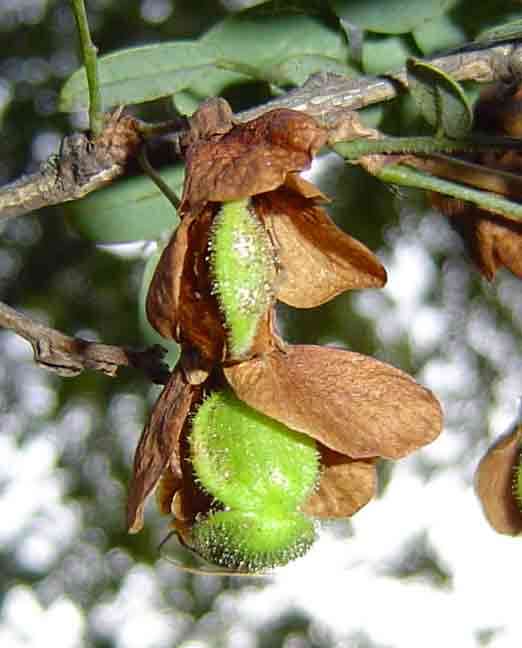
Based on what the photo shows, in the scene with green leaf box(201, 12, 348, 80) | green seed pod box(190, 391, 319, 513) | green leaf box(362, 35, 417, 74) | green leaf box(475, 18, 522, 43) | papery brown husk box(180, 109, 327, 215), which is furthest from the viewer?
green leaf box(362, 35, 417, 74)

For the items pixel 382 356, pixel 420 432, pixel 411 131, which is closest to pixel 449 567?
pixel 382 356

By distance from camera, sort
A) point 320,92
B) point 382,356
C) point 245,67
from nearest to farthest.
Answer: point 320,92 < point 245,67 < point 382,356

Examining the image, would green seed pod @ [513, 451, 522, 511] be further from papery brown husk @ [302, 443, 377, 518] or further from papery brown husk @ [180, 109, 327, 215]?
papery brown husk @ [180, 109, 327, 215]

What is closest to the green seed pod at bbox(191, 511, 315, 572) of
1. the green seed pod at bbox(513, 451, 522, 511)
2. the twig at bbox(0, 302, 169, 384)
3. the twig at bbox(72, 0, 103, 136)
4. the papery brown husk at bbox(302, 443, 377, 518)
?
the papery brown husk at bbox(302, 443, 377, 518)

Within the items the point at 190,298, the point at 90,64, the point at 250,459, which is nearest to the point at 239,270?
the point at 190,298

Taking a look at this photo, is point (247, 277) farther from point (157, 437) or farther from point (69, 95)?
point (69, 95)

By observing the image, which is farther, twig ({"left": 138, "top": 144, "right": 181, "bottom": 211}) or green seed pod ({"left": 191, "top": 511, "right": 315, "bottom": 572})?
twig ({"left": 138, "top": 144, "right": 181, "bottom": 211})
